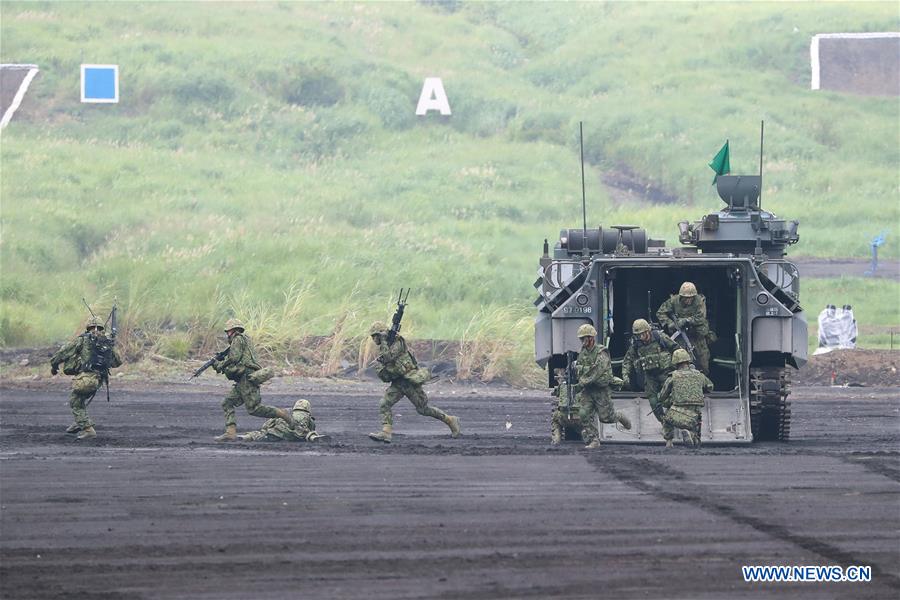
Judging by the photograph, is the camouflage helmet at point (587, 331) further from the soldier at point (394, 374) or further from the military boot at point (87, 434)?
the military boot at point (87, 434)

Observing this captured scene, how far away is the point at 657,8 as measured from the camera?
6191 centimetres

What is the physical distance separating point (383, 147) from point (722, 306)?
33.2 m

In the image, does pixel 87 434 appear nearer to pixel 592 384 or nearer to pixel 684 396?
pixel 592 384

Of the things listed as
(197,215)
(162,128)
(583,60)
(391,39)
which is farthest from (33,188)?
(583,60)

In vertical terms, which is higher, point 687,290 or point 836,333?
point 687,290

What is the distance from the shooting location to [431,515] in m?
12.7

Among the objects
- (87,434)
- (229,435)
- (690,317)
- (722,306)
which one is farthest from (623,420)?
(87,434)

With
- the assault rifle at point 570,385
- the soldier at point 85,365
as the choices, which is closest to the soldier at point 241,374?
the soldier at point 85,365

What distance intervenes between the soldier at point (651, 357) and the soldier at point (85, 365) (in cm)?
603

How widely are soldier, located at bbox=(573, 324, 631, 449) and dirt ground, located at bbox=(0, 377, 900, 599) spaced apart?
42 cm

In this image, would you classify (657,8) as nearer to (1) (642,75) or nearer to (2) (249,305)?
(1) (642,75)

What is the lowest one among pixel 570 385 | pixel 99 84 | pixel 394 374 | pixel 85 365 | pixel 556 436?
pixel 556 436

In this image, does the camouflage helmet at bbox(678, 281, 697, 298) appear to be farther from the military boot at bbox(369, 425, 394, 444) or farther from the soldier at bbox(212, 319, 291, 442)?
the soldier at bbox(212, 319, 291, 442)

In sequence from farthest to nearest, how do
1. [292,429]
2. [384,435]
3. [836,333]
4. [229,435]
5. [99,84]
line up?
[99,84] → [836,333] → [292,429] → [229,435] → [384,435]
